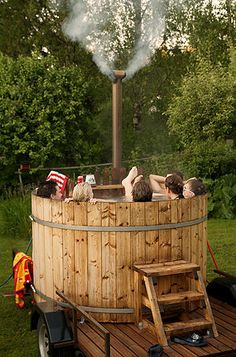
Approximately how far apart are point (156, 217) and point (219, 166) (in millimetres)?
9575

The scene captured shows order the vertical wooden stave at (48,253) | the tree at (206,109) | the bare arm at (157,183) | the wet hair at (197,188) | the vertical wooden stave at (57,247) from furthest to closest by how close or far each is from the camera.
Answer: the tree at (206,109) < the bare arm at (157,183) < the wet hair at (197,188) < the vertical wooden stave at (48,253) < the vertical wooden stave at (57,247)

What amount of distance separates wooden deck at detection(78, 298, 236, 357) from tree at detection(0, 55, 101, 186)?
11.1 m

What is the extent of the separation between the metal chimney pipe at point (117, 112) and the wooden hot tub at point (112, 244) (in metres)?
1.51

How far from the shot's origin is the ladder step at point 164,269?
493 cm

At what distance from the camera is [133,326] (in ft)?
17.2

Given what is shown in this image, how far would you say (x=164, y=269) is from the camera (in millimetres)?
5020

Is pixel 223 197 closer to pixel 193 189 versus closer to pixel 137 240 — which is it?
pixel 193 189

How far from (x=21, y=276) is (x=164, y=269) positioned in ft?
7.72

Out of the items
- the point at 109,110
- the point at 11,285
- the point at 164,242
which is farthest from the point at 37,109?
the point at 164,242

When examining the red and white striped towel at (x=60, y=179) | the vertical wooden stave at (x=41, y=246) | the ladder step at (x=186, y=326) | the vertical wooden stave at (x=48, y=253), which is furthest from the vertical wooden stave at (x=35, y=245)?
the ladder step at (x=186, y=326)

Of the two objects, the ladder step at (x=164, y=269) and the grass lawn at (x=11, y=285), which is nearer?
the ladder step at (x=164, y=269)

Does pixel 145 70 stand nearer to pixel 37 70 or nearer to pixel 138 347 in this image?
pixel 37 70

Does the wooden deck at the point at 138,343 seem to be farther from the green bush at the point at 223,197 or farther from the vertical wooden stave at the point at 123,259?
the green bush at the point at 223,197

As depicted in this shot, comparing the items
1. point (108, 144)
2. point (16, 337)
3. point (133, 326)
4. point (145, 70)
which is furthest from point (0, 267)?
point (145, 70)
